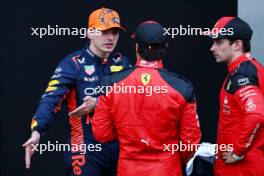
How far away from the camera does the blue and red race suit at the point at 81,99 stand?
454cm

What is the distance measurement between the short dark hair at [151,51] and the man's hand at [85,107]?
0.55 metres

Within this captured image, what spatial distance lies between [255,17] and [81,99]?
1.93 metres

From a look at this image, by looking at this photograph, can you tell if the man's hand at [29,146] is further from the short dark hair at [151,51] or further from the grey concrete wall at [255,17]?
the grey concrete wall at [255,17]

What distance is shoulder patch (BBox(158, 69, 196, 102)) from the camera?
162 inches

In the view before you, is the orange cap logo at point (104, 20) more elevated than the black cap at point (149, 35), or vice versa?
the orange cap logo at point (104, 20)

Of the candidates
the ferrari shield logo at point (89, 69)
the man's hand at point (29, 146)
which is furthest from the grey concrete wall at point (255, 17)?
the man's hand at point (29, 146)

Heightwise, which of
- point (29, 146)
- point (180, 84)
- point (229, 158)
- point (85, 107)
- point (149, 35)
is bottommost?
point (229, 158)

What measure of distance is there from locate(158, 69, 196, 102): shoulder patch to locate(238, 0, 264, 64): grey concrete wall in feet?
6.01

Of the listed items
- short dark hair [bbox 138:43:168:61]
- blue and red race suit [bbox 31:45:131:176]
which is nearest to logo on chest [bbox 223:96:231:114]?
short dark hair [bbox 138:43:168:61]

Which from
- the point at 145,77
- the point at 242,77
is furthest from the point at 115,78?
the point at 242,77

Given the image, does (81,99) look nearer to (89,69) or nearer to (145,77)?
(89,69)

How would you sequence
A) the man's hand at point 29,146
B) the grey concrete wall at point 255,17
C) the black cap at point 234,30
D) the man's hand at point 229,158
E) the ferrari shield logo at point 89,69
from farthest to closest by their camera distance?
the grey concrete wall at point 255,17 → the ferrari shield logo at point 89,69 → the black cap at point 234,30 → the man's hand at point 229,158 → the man's hand at point 29,146

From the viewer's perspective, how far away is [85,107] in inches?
176

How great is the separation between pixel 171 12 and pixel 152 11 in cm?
16
